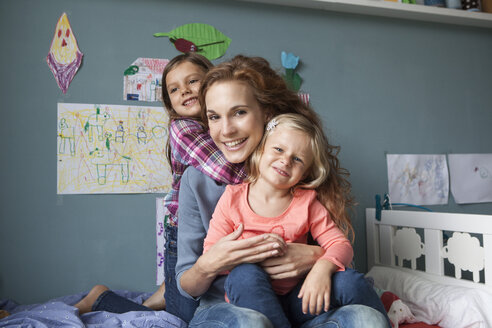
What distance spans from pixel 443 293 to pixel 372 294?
0.57 meters

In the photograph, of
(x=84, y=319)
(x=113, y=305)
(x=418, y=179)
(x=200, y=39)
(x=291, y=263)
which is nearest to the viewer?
(x=291, y=263)

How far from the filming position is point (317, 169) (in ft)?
3.55

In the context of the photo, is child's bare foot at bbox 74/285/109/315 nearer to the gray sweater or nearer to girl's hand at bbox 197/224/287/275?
the gray sweater

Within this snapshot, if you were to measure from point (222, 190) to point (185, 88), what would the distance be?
39 cm

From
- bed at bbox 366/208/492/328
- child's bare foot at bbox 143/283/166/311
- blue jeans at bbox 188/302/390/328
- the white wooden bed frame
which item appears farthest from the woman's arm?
the white wooden bed frame

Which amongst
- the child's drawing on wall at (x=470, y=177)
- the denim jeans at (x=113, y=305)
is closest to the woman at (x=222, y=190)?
the denim jeans at (x=113, y=305)

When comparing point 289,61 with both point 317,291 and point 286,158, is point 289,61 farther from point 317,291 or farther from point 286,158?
point 317,291

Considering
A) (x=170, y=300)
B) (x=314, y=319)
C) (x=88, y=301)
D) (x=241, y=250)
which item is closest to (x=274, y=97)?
(x=241, y=250)

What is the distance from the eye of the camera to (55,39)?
1.61 m

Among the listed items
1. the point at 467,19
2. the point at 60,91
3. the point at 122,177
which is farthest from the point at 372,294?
the point at 467,19

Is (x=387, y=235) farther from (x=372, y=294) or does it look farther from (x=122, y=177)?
(x=122, y=177)

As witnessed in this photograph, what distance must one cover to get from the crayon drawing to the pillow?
995mm

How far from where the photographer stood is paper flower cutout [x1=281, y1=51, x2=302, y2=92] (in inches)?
73.1

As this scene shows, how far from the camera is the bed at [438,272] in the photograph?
1227mm
